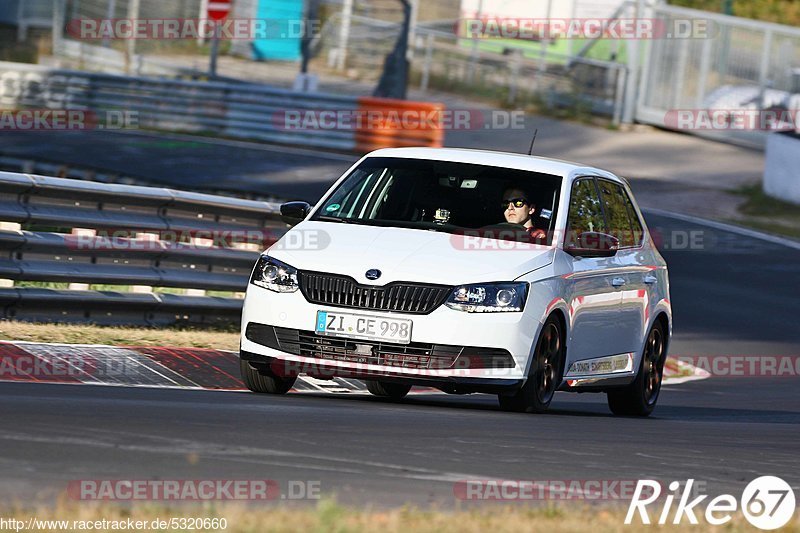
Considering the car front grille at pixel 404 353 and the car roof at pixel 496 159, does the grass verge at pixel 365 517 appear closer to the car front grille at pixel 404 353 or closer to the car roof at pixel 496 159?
the car front grille at pixel 404 353

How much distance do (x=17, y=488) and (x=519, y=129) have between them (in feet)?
103

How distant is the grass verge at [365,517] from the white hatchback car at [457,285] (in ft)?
10.1

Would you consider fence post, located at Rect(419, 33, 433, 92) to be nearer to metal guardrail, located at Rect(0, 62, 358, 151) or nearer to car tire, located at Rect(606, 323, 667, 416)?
Result: metal guardrail, located at Rect(0, 62, 358, 151)

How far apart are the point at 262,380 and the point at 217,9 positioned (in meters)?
26.1

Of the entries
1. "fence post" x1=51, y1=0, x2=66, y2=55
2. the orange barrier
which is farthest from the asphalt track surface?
"fence post" x1=51, y1=0, x2=66, y2=55

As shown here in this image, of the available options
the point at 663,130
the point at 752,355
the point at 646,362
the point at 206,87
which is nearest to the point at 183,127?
the point at 206,87

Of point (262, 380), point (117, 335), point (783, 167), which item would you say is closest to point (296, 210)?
point (262, 380)

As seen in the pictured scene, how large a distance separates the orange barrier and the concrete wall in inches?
237

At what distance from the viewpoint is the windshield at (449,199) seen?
33.3 ft

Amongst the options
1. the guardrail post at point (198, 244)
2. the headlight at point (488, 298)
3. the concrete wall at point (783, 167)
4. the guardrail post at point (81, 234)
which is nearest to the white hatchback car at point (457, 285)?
the headlight at point (488, 298)

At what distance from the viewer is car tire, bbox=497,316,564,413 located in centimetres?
951

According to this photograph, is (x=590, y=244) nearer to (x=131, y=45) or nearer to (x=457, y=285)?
(x=457, y=285)

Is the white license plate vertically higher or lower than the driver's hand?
lower

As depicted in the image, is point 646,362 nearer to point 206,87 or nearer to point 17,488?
point 17,488
